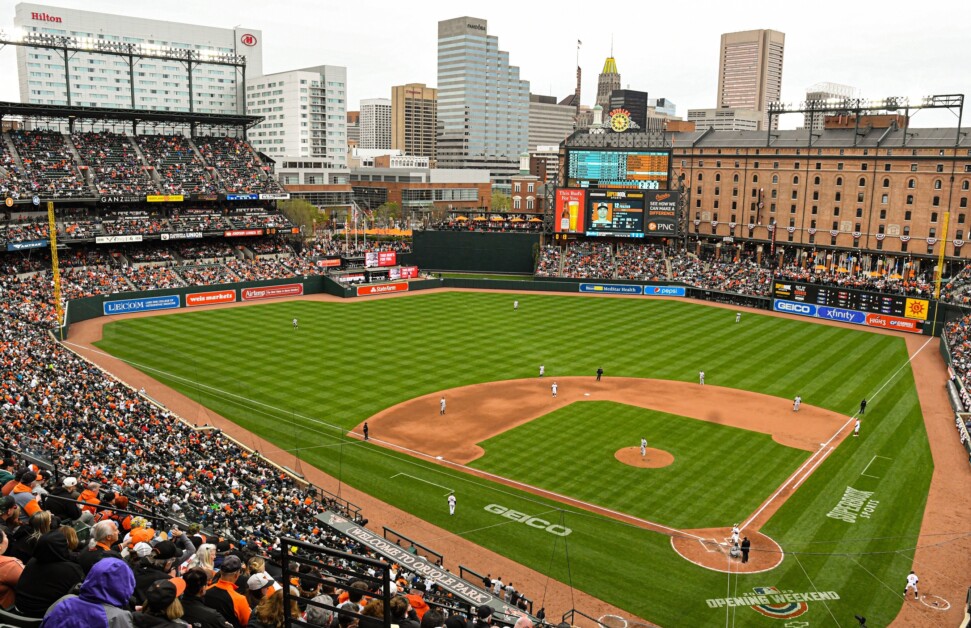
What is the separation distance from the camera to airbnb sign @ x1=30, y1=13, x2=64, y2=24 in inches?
5340

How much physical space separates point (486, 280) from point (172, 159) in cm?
3425

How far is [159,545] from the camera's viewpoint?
7727mm

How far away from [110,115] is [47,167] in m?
8.19

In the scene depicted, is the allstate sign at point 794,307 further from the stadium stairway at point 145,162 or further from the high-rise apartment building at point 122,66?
the high-rise apartment building at point 122,66

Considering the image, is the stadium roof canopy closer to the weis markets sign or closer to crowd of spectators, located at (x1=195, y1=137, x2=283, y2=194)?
crowd of spectators, located at (x1=195, y1=137, x2=283, y2=194)

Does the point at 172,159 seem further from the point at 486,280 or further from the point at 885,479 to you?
the point at 885,479

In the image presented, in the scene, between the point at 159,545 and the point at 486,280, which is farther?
the point at 486,280

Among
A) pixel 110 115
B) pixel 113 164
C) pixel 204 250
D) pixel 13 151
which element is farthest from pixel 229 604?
pixel 110 115

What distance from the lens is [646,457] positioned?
104 ft

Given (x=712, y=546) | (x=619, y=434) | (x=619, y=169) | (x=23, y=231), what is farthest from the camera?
(x=619, y=169)

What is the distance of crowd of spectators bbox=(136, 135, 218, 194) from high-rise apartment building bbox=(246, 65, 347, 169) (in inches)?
3507

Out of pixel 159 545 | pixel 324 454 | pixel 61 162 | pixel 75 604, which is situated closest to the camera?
pixel 75 604

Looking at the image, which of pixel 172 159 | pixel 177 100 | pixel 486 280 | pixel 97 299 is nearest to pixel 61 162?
pixel 172 159

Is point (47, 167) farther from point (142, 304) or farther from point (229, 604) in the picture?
point (229, 604)
